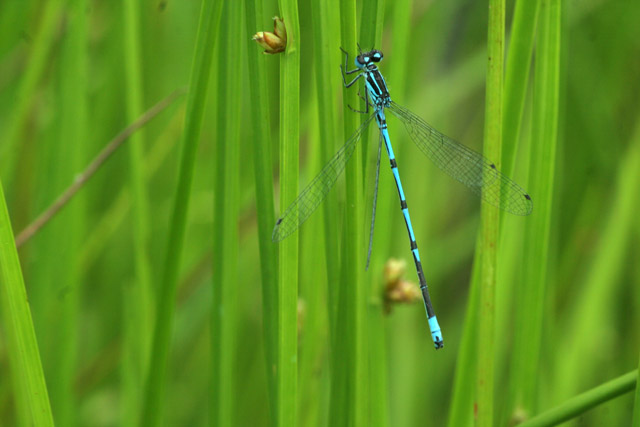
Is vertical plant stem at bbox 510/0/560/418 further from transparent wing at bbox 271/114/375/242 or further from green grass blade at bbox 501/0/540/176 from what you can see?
transparent wing at bbox 271/114/375/242

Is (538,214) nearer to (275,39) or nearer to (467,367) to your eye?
(467,367)

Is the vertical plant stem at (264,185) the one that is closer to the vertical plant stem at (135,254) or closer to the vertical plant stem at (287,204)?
the vertical plant stem at (287,204)

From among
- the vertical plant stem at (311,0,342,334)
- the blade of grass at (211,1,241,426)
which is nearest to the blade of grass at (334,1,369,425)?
the vertical plant stem at (311,0,342,334)

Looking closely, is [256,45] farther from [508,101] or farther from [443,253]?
[443,253]

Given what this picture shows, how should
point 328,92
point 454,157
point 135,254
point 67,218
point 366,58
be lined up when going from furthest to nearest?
point 454,157 < point 67,218 < point 135,254 < point 366,58 < point 328,92

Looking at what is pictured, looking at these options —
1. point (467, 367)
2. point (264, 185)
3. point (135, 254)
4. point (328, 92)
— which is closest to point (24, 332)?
point (264, 185)

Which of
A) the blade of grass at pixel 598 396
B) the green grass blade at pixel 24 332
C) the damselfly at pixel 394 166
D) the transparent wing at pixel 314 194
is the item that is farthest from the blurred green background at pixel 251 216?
the green grass blade at pixel 24 332

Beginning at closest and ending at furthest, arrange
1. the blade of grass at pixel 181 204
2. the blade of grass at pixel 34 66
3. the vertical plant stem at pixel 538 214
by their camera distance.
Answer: the blade of grass at pixel 181 204
the vertical plant stem at pixel 538 214
the blade of grass at pixel 34 66
